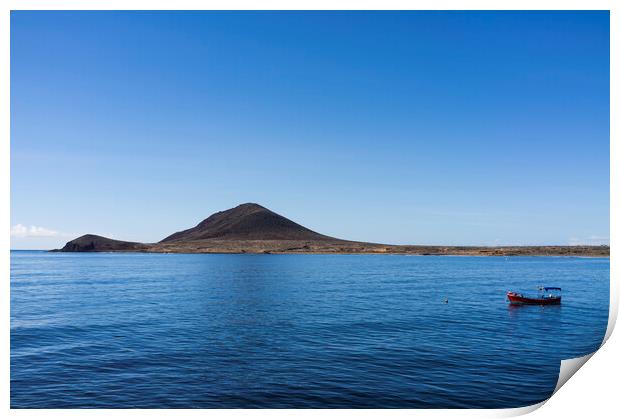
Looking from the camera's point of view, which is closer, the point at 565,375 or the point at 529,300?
the point at 565,375

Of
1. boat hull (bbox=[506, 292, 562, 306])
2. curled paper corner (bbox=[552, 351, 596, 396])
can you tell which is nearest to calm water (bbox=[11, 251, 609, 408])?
boat hull (bbox=[506, 292, 562, 306])

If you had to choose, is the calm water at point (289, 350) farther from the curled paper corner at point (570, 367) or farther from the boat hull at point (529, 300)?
the curled paper corner at point (570, 367)

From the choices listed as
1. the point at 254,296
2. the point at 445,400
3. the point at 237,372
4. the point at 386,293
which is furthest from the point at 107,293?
the point at 445,400

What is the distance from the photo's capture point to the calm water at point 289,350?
73.5 ft

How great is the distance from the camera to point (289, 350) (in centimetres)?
3155

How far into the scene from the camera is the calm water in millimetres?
22391

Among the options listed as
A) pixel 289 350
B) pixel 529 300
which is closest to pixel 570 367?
pixel 289 350

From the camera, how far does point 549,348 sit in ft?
112

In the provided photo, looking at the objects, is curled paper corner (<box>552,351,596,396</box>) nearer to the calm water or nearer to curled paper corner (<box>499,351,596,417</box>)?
curled paper corner (<box>499,351,596,417</box>)

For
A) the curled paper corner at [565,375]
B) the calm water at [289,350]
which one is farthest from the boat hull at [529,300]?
the curled paper corner at [565,375]

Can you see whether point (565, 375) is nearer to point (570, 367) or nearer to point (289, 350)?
point (570, 367)

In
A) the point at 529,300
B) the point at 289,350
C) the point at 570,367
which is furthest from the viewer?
the point at 529,300
